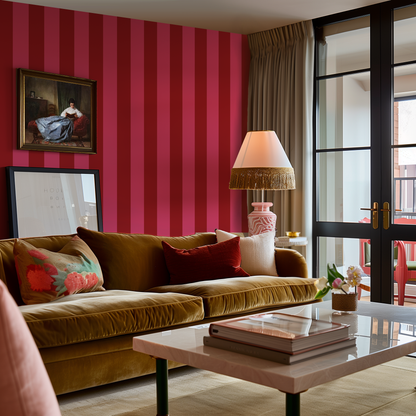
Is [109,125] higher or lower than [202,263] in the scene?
higher

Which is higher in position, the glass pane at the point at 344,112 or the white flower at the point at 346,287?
the glass pane at the point at 344,112

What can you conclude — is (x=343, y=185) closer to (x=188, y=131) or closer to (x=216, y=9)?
(x=188, y=131)

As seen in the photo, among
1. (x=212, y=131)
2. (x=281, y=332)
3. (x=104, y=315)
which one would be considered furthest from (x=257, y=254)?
(x=281, y=332)

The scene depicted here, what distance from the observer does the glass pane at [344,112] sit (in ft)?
16.2

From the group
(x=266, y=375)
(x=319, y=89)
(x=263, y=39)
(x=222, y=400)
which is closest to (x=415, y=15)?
(x=319, y=89)

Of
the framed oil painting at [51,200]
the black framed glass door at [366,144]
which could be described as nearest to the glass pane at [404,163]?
the black framed glass door at [366,144]

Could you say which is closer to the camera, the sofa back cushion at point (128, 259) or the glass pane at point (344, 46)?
the sofa back cushion at point (128, 259)

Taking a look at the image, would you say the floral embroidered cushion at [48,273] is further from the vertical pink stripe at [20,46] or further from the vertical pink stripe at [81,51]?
the vertical pink stripe at [81,51]

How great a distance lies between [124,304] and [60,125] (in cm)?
210

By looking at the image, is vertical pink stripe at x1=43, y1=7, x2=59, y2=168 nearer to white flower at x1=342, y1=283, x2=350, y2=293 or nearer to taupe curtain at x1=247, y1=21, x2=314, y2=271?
taupe curtain at x1=247, y1=21, x2=314, y2=271

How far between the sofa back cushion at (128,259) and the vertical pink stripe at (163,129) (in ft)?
3.66

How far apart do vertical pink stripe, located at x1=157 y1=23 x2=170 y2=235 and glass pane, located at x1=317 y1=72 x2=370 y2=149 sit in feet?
4.90

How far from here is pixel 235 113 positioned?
5.53 m

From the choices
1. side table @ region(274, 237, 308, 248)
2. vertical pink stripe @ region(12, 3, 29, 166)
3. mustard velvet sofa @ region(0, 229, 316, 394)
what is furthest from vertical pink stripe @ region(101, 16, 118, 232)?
side table @ region(274, 237, 308, 248)
